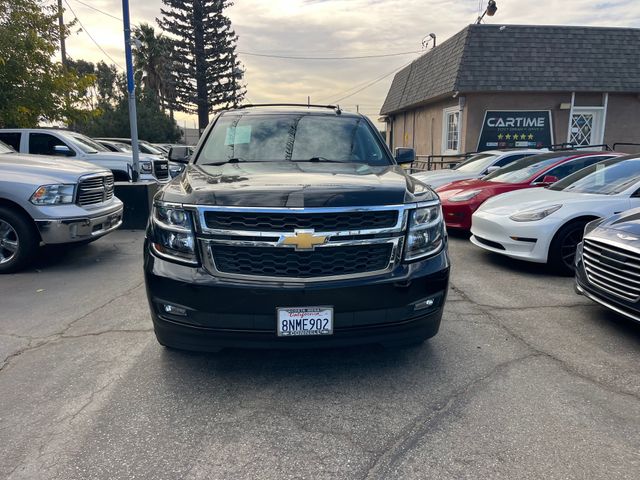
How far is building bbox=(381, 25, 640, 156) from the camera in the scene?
52.0 ft

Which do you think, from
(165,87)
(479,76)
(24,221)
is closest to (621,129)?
(479,76)

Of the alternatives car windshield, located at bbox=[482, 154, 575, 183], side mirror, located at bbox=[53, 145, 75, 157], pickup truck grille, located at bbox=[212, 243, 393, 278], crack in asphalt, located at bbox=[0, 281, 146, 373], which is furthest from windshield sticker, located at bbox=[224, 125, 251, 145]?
side mirror, located at bbox=[53, 145, 75, 157]

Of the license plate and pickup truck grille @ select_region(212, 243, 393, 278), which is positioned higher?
pickup truck grille @ select_region(212, 243, 393, 278)

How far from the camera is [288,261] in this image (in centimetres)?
278

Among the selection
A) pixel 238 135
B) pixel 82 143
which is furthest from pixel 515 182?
pixel 82 143

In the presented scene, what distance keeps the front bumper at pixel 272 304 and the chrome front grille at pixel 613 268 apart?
5.66 feet

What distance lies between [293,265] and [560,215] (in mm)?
4074

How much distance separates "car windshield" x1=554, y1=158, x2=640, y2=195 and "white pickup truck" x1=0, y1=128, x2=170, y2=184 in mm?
7935

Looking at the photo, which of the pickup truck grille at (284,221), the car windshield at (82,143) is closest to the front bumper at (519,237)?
the pickup truck grille at (284,221)

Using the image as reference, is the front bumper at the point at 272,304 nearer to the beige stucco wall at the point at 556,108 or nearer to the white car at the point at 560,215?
the white car at the point at 560,215

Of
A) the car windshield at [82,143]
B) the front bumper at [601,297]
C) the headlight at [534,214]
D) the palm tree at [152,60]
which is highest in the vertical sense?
the palm tree at [152,60]

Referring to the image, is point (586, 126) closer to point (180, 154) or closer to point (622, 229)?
point (622, 229)

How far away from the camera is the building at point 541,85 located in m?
15.9

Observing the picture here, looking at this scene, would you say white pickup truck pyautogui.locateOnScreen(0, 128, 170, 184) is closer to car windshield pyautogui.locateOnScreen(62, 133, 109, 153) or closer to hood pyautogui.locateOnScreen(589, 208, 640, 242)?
car windshield pyautogui.locateOnScreen(62, 133, 109, 153)
